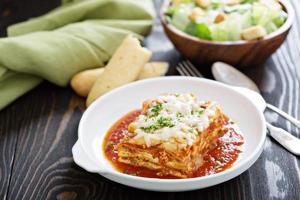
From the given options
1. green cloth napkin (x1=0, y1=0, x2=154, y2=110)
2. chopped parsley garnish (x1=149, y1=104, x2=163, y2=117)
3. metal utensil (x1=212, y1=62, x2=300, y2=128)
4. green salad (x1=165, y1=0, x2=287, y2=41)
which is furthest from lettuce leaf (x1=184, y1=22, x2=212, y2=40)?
chopped parsley garnish (x1=149, y1=104, x2=163, y2=117)

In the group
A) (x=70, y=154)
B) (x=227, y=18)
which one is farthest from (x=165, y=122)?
(x=227, y=18)

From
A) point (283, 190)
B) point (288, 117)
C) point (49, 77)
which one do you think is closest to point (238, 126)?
point (288, 117)

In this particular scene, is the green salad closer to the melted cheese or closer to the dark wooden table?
the dark wooden table

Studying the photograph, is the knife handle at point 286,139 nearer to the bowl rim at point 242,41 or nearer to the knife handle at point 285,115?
the knife handle at point 285,115

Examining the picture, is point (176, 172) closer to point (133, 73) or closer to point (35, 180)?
point (35, 180)

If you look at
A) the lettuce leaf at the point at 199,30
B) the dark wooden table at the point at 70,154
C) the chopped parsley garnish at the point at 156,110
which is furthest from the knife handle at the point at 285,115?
the chopped parsley garnish at the point at 156,110

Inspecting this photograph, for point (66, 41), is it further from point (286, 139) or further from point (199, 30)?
point (286, 139)
